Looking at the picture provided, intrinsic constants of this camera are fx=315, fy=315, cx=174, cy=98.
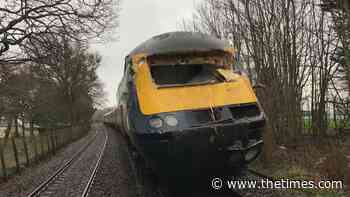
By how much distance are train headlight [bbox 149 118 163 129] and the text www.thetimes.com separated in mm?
1845

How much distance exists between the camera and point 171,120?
16.5 feet

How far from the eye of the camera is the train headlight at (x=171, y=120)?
197 inches

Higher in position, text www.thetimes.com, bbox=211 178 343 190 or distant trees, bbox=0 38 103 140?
distant trees, bbox=0 38 103 140

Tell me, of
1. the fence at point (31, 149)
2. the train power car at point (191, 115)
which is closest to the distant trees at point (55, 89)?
the fence at point (31, 149)

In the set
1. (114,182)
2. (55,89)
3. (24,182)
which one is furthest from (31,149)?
(55,89)

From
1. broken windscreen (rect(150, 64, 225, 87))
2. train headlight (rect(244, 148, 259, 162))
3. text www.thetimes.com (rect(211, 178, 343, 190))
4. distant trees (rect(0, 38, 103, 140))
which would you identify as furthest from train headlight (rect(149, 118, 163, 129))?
distant trees (rect(0, 38, 103, 140))

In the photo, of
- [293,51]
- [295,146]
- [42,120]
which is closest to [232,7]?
[293,51]

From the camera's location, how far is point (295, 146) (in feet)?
35.4

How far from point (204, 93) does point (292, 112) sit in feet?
22.6

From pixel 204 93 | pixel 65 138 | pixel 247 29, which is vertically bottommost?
pixel 65 138

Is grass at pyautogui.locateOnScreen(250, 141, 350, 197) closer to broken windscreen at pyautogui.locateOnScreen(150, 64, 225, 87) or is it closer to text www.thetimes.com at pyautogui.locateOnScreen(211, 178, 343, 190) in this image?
text www.thetimes.com at pyautogui.locateOnScreen(211, 178, 343, 190)

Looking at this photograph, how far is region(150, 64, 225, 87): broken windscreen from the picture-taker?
6.07m

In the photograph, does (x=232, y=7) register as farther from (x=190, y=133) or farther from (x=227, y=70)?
(x=190, y=133)

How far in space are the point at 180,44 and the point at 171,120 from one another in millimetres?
1623
